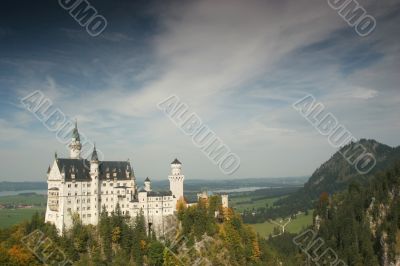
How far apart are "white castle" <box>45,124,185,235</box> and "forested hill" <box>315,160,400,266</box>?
64.8 metres

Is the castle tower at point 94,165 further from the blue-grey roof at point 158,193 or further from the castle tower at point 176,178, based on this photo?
the castle tower at point 176,178

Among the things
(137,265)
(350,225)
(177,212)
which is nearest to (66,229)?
(137,265)

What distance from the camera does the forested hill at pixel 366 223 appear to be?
411ft

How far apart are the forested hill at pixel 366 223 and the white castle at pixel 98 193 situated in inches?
2550

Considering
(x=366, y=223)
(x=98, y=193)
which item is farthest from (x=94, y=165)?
(x=366, y=223)

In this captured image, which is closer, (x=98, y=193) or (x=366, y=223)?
(x=98, y=193)

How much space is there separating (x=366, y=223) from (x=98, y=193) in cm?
9988

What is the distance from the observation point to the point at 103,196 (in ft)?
313

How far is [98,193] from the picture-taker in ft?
308
